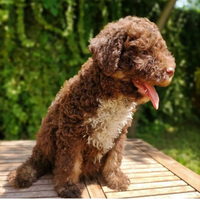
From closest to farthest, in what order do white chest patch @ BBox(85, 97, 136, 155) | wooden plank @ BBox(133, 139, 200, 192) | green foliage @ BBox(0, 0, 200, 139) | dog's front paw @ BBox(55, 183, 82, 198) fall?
1. white chest patch @ BBox(85, 97, 136, 155)
2. dog's front paw @ BBox(55, 183, 82, 198)
3. wooden plank @ BBox(133, 139, 200, 192)
4. green foliage @ BBox(0, 0, 200, 139)

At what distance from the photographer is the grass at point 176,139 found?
4.89 m

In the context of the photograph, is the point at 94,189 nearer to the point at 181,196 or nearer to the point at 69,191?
the point at 69,191

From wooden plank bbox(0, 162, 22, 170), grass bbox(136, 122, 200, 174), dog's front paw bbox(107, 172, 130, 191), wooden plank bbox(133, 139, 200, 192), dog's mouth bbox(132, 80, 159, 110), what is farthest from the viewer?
grass bbox(136, 122, 200, 174)

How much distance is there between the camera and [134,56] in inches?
71.6

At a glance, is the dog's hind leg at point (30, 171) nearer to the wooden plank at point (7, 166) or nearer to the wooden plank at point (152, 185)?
the wooden plank at point (7, 166)

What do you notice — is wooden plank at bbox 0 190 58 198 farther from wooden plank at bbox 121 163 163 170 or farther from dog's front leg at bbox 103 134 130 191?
wooden plank at bbox 121 163 163 170

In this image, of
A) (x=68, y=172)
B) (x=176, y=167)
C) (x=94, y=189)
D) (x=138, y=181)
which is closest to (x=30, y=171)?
(x=68, y=172)

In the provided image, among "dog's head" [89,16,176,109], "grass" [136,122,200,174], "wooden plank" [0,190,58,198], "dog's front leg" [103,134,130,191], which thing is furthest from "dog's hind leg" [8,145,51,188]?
"grass" [136,122,200,174]

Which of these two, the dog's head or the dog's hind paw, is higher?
the dog's head

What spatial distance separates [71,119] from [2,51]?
2.99m

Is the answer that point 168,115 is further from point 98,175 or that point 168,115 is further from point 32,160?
point 32,160

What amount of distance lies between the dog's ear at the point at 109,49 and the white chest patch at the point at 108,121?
38 cm

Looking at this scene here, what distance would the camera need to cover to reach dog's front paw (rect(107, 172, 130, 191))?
7.98 ft

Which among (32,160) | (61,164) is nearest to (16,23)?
(32,160)
